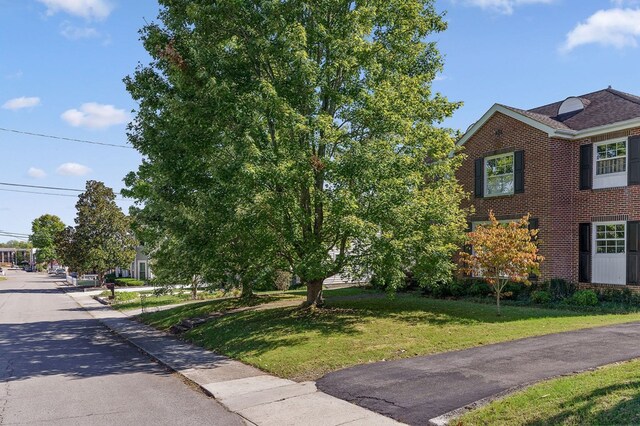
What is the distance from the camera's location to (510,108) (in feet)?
66.4

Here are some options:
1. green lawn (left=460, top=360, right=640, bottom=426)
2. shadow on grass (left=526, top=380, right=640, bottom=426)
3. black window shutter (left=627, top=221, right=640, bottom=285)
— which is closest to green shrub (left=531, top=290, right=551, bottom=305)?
black window shutter (left=627, top=221, right=640, bottom=285)

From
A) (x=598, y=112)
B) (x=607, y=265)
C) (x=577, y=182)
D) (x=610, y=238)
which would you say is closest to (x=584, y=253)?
(x=607, y=265)

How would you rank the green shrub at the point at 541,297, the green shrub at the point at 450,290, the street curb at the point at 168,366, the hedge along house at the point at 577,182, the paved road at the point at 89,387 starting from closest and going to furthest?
the paved road at the point at 89,387 → the street curb at the point at 168,366 → the green shrub at the point at 541,297 → the hedge along house at the point at 577,182 → the green shrub at the point at 450,290

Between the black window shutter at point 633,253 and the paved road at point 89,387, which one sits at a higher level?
the black window shutter at point 633,253

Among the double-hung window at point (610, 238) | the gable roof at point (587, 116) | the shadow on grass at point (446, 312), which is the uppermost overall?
the gable roof at point (587, 116)

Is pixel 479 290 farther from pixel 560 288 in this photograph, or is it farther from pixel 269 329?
pixel 269 329

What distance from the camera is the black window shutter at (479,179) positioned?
21.5 metres

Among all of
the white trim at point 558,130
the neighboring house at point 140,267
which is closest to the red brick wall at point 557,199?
the white trim at point 558,130

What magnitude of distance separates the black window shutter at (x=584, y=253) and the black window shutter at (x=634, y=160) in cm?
225

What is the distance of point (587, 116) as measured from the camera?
1959cm

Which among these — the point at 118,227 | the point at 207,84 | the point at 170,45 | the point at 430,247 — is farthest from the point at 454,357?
the point at 118,227

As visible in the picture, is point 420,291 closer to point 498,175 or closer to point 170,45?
point 498,175

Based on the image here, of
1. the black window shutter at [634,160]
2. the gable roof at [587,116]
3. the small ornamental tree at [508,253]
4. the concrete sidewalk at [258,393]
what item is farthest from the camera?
the gable roof at [587,116]

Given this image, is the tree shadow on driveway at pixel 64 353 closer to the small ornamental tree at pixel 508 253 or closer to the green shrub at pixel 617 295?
the small ornamental tree at pixel 508 253
